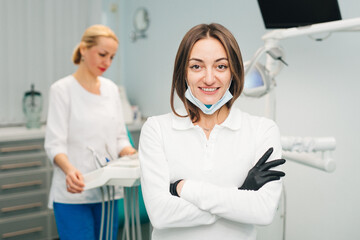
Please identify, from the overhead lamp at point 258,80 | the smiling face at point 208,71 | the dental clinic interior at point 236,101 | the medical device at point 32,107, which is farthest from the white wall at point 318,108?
the medical device at point 32,107

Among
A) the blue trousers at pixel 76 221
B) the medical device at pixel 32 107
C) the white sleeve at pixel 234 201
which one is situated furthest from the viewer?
the medical device at pixel 32 107

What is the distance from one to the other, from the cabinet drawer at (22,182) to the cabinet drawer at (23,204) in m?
0.05

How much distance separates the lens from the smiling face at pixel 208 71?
107cm

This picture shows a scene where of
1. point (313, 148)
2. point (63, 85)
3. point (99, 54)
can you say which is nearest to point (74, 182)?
point (63, 85)

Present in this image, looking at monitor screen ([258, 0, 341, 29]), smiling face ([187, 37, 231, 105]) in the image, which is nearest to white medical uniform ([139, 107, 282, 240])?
smiling face ([187, 37, 231, 105])

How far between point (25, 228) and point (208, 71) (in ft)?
8.05

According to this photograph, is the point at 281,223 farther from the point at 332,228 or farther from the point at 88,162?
the point at 88,162

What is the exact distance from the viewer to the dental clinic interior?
1.59 meters

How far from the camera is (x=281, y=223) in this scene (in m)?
1.66

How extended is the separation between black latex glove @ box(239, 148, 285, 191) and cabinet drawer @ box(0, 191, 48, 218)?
7.64 feet

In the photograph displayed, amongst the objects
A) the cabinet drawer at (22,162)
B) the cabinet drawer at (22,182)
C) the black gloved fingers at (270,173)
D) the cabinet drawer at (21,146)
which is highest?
the black gloved fingers at (270,173)

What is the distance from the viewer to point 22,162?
9.60 ft

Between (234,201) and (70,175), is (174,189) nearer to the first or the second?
(234,201)

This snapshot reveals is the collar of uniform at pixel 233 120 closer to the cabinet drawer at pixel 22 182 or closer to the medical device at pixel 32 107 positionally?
the cabinet drawer at pixel 22 182
